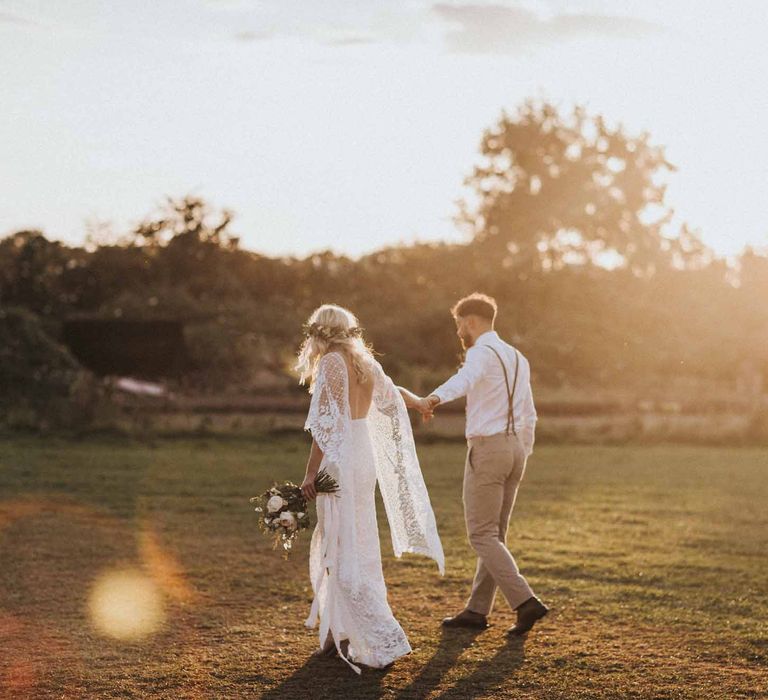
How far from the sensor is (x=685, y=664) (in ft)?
23.4

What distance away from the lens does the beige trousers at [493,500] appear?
764 centimetres

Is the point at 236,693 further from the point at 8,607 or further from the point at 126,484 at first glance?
the point at 126,484

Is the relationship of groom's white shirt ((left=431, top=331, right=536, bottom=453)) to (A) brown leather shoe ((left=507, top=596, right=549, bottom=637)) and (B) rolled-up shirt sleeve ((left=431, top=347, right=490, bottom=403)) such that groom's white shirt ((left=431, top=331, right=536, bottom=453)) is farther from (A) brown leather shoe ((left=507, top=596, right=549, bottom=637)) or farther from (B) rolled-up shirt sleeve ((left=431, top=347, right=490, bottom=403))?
(A) brown leather shoe ((left=507, top=596, right=549, bottom=637))

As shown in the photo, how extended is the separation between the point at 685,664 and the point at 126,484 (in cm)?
1151

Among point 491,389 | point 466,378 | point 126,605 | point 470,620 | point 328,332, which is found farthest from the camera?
point 126,605

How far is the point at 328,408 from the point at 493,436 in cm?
127

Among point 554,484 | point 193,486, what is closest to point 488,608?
point 193,486

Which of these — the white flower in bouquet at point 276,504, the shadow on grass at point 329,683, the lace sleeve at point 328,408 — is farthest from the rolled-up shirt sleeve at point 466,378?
the shadow on grass at point 329,683

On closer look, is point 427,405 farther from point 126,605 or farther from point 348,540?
point 126,605

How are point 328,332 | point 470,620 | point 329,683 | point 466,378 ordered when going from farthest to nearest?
point 470,620
point 466,378
point 328,332
point 329,683

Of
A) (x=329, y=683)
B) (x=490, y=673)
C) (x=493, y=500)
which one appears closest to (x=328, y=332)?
(x=493, y=500)

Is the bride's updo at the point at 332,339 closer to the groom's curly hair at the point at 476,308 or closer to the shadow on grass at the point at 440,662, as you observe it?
the groom's curly hair at the point at 476,308

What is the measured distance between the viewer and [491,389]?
7.62 metres

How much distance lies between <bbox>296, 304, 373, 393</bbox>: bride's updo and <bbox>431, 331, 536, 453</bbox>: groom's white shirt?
76cm
